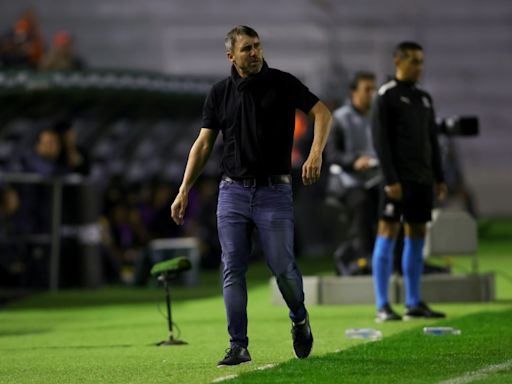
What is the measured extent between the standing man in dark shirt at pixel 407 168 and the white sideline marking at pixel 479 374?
143 inches

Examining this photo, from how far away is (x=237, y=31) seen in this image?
9.71 m

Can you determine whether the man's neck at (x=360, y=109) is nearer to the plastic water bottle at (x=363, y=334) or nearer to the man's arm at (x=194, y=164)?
the plastic water bottle at (x=363, y=334)

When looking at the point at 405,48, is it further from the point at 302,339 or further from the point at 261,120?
the point at 302,339

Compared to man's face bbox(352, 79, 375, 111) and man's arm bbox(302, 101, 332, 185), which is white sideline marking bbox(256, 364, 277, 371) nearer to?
man's arm bbox(302, 101, 332, 185)

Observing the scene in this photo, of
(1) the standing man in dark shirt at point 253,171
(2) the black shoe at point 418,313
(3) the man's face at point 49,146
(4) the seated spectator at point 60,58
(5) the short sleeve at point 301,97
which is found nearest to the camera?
(1) the standing man in dark shirt at point 253,171

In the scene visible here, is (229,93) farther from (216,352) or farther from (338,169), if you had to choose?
(338,169)

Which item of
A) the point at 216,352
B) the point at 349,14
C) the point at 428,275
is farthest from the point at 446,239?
the point at 349,14

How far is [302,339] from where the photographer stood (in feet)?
32.9

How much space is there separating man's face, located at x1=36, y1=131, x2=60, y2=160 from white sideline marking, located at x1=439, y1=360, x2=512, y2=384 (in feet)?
36.0

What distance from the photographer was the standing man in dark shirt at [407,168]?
13203 mm

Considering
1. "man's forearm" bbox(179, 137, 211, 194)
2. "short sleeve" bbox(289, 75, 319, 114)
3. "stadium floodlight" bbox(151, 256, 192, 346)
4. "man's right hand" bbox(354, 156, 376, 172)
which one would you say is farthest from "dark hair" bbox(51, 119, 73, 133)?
"short sleeve" bbox(289, 75, 319, 114)

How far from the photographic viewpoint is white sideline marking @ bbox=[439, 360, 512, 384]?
874 centimetres

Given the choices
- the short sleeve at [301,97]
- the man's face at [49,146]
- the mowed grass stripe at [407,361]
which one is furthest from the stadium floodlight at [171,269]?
the man's face at [49,146]

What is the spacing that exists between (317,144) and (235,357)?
1329 mm
